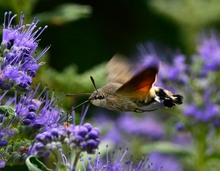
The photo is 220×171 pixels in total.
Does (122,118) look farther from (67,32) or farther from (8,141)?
(8,141)

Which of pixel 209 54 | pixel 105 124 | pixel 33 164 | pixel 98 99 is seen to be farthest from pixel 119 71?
pixel 209 54

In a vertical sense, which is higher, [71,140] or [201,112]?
[71,140]

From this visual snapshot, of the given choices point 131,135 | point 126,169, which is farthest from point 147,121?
point 126,169

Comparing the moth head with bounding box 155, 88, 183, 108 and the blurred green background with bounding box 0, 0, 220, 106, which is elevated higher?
the moth head with bounding box 155, 88, 183, 108

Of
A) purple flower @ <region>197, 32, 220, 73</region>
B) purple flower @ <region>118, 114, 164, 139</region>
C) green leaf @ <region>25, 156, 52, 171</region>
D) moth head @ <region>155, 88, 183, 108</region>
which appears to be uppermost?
moth head @ <region>155, 88, 183, 108</region>

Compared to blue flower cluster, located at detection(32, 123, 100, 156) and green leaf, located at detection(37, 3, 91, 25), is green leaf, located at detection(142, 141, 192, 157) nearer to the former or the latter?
green leaf, located at detection(37, 3, 91, 25)

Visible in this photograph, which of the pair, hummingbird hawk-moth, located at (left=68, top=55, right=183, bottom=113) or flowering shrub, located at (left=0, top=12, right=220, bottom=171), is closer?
flowering shrub, located at (left=0, top=12, right=220, bottom=171)

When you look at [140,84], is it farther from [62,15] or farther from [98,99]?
[62,15]

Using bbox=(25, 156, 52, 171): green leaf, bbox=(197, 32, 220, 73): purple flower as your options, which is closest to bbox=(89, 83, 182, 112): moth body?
bbox=(25, 156, 52, 171): green leaf

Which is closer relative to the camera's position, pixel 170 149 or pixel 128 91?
pixel 128 91
